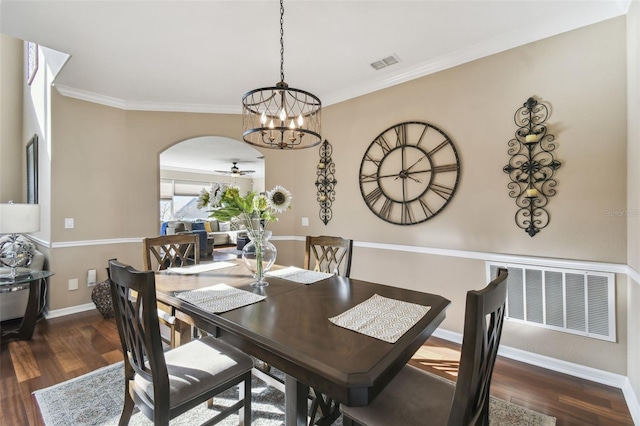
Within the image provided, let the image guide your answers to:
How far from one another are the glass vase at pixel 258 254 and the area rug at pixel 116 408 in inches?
30.5

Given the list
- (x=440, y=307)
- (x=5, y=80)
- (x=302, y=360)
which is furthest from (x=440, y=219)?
(x=5, y=80)

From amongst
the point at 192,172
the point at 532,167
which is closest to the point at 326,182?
the point at 532,167

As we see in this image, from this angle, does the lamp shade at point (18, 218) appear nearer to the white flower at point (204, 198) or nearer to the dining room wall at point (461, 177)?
the dining room wall at point (461, 177)

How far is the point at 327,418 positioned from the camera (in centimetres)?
151

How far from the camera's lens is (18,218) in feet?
8.89

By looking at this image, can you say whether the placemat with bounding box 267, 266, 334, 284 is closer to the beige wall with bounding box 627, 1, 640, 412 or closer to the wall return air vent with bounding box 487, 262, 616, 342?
the wall return air vent with bounding box 487, 262, 616, 342

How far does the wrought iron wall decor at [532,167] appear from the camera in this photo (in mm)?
2188

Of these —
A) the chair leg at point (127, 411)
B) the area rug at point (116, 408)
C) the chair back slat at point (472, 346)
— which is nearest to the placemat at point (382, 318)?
the chair back slat at point (472, 346)

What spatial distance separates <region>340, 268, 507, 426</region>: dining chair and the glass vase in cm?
90

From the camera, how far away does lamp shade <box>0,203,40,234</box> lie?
2.64 meters

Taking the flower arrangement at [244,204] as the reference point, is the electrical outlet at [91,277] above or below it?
below

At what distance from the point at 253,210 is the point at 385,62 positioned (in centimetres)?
206

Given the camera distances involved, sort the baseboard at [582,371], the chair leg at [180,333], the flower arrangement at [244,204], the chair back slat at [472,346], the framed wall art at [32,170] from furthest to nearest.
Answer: the framed wall art at [32,170], the chair leg at [180,333], the baseboard at [582,371], the flower arrangement at [244,204], the chair back slat at [472,346]

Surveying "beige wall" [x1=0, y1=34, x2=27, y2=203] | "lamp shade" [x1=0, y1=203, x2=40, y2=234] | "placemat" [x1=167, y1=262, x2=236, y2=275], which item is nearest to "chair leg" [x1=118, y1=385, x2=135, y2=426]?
"placemat" [x1=167, y1=262, x2=236, y2=275]
